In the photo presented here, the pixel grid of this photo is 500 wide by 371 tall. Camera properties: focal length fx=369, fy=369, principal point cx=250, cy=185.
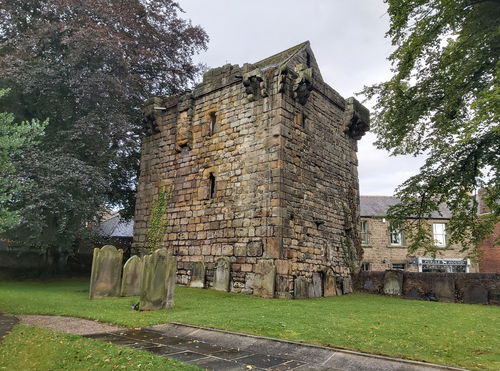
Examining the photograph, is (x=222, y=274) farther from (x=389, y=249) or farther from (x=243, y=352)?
(x=389, y=249)

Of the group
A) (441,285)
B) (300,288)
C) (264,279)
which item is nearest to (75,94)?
(264,279)

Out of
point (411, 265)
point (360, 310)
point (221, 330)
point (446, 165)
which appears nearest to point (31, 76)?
point (221, 330)

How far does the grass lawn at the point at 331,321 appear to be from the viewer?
4.62m

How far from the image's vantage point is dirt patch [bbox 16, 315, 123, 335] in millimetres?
5785

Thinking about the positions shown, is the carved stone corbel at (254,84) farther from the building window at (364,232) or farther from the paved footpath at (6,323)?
the building window at (364,232)

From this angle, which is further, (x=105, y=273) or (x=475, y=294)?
(x=475, y=294)

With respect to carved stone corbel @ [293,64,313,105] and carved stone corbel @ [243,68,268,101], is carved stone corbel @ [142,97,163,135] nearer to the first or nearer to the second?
carved stone corbel @ [243,68,268,101]

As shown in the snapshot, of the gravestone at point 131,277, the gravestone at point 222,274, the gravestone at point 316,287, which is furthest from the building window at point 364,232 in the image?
the gravestone at point 131,277

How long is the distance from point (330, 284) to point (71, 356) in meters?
9.12

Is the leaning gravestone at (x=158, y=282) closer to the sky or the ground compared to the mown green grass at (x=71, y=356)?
closer to the sky

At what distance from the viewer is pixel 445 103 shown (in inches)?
436

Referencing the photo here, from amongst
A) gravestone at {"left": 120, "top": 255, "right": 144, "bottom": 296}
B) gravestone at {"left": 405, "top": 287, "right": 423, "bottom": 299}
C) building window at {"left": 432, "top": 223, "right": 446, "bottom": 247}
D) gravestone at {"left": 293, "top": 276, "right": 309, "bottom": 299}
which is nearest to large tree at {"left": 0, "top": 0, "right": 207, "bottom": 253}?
gravestone at {"left": 120, "top": 255, "right": 144, "bottom": 296}

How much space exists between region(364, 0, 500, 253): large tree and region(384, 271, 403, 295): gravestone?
2002mm

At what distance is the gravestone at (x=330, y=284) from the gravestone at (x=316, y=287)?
0.86 ft
